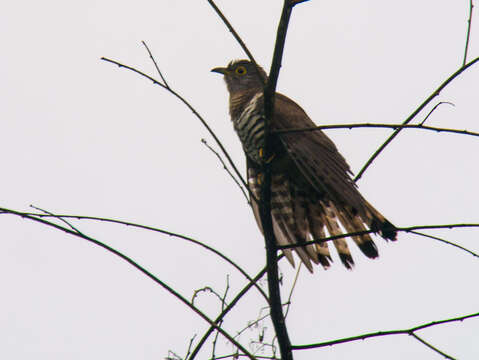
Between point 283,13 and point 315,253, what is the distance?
6.87 ft

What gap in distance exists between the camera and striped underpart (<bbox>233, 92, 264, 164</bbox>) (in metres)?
5.40

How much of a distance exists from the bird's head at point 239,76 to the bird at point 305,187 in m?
→ 0.64

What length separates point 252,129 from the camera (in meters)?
5.48

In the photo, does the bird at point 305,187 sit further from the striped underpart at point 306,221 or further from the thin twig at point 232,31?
the thin twig at point 232,31

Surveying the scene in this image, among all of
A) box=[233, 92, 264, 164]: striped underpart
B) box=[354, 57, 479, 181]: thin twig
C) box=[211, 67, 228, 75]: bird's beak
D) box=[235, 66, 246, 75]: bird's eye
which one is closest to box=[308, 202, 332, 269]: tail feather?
box=[233, 92, 264, 164]: striped underpart

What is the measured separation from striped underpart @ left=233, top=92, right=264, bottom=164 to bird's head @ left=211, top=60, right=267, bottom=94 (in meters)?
1.07

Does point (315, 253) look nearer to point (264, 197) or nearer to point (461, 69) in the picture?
point (264, 197)

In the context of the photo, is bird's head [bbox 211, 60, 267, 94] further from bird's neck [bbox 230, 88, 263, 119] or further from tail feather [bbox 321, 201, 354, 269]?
tail feather [bbox 321, 201, 354, 269]

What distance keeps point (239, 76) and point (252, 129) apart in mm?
1641

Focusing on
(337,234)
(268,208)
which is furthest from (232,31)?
(337,234)

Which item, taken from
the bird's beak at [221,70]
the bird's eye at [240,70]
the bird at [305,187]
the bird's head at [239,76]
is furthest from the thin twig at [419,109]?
the bird's beak at [221,70]

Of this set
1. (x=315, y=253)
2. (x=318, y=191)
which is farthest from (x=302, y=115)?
(x=315, y=253)

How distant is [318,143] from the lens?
531cm

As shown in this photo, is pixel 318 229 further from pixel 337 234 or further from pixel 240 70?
pixel 240 70
